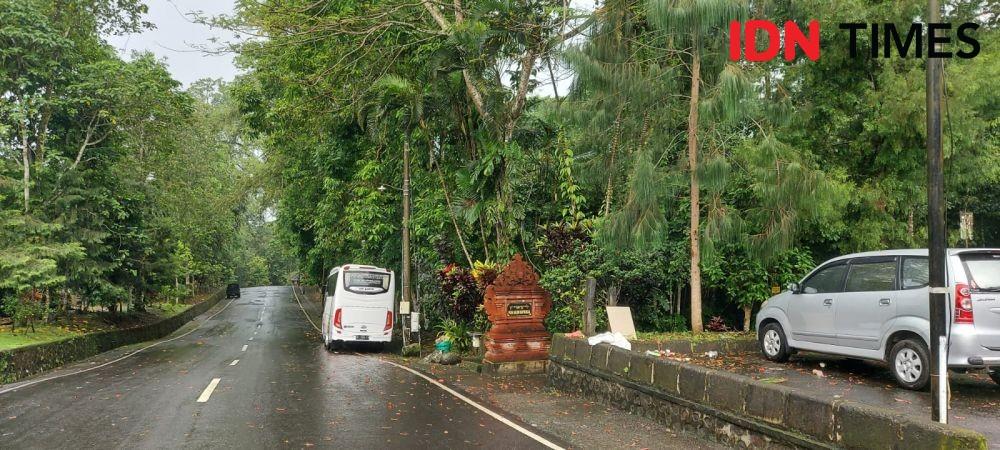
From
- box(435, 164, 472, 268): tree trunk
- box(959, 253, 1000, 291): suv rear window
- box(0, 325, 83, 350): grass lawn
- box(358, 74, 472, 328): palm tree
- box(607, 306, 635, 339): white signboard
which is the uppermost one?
box(358, 74, 472, 328): palm tree

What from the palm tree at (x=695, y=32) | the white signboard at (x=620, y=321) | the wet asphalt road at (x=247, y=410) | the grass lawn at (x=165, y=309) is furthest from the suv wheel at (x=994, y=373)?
the grass lawn at (x=165, y=309)

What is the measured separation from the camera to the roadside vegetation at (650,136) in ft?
35.4

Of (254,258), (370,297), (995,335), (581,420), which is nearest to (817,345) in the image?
(995,335)

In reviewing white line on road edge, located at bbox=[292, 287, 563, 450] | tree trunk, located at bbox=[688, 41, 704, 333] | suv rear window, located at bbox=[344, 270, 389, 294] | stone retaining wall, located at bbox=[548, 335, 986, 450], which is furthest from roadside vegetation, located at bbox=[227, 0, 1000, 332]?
white line on road edge, located at bbox=[292, 287, 563, 450]

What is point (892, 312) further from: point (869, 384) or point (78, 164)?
point (78, 164)

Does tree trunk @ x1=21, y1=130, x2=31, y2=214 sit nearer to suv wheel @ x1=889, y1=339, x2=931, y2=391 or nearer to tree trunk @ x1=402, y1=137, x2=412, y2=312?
tree trunk @ x1=402, y1=137, x2=412, y2=312

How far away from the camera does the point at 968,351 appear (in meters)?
7.00

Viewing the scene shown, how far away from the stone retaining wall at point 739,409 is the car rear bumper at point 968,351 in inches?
86.1

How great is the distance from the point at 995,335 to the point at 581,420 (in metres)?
4.84

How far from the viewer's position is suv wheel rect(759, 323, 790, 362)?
9.88 m

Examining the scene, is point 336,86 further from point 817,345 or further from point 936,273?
point 936,273

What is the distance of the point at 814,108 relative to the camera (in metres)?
12.9

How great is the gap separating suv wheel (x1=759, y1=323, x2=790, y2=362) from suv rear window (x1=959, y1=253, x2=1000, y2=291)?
294 centimetres

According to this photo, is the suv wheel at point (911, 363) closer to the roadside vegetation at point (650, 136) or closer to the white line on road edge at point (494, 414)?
the roadside vegetation at point (650, 136)
